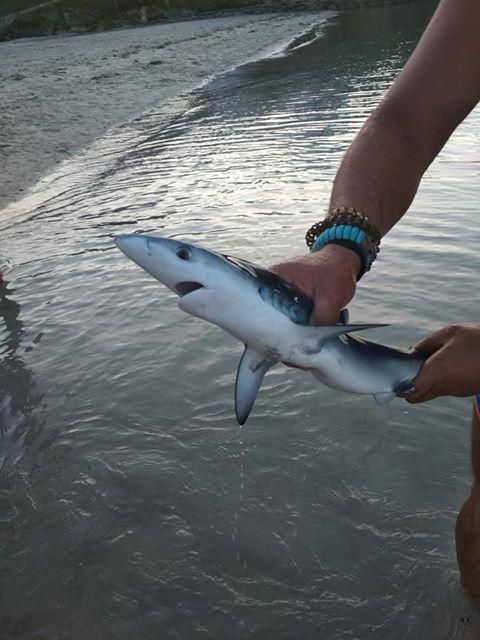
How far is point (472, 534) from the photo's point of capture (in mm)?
3148

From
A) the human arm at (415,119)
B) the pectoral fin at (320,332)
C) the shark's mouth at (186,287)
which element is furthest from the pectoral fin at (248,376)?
the human arm at (415,119)

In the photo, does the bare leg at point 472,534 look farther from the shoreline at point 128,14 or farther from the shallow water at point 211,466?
the shoreline at point 128,14

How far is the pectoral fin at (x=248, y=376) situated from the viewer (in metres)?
2.64

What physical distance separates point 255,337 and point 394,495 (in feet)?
6.45

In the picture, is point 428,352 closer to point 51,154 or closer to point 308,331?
point 308,331

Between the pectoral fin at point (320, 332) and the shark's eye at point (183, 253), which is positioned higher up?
the shark's eye at point (183, 253)

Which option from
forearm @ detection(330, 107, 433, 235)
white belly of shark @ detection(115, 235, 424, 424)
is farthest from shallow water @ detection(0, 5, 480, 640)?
forearm @ detection(330, 107, 433, 235)

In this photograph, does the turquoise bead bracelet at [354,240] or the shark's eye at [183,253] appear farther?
the turquoise bead bracelet at [354,240]

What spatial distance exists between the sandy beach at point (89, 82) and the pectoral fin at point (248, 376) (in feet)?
31.4

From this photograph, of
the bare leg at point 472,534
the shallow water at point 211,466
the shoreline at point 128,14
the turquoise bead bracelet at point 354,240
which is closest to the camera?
the turquoise bead bracelet at point 354,240

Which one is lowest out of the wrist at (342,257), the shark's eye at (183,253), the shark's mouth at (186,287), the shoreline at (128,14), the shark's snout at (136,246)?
the wrist at (342,257)

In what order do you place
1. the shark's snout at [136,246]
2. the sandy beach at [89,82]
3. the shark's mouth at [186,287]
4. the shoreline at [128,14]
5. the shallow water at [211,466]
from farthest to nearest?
the shoreline at [128,14]
the sandy beach at [89,82]
the shallow water at [211,466]
the shark's mouth at [186,287]
the shark's snout at [136,246]

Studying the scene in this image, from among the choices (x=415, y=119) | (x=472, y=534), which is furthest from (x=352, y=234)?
(x=472, y=534)

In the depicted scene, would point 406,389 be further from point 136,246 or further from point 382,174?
point 136,246
